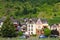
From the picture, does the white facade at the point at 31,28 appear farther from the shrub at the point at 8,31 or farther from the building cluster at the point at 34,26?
the shrub at the point at 8,31

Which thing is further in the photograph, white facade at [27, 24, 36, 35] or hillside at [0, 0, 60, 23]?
hillside at [0, 0, 60, 23]

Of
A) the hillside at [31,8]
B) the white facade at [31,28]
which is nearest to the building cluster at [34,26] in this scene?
the white facade at [31,28]

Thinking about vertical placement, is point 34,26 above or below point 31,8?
below

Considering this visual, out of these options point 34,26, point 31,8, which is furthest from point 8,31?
point 31,8

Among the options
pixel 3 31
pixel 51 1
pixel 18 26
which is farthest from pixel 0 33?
pixel 51 1

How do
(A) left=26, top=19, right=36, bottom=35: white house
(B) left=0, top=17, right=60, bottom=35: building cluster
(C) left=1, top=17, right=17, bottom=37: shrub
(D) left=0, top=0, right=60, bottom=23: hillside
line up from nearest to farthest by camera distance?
(C) left=1, top=17, right=17, bottom=37: shrub
(A) left=26, top=19, right=36, bottom=35: white house
(B) left=0, top=17, right=60, bottom=35: building cluster
(D) left=0, top=0, right=60, bottom=23: hillside

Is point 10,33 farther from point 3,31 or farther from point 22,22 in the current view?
point 22,22

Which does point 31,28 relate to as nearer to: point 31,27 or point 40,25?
point 31,27

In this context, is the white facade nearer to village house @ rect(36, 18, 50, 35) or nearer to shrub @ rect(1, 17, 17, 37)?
village house @ rect(36, 18, 50, 35)

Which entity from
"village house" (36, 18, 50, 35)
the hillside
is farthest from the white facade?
the hillside
